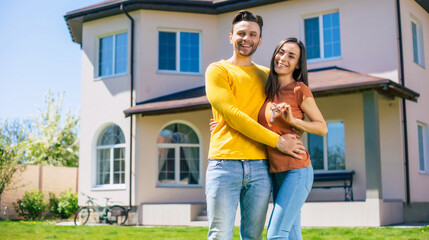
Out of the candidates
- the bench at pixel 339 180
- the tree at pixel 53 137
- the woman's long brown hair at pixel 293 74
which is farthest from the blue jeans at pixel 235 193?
the tree at pixel 53 137

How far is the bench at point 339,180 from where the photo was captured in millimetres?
12898

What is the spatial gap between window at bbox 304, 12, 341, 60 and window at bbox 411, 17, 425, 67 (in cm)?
226

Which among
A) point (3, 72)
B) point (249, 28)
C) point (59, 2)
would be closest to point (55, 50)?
point (3, 72)

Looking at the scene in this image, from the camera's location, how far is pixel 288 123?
330 cm

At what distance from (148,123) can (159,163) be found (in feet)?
3.88

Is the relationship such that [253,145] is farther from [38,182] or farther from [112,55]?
Answer: [38,182]

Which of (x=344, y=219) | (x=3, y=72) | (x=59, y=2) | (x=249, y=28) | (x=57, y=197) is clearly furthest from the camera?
(x=3, y=72)

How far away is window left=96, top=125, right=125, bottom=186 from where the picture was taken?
15062mm

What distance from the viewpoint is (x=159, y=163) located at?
1485 centimetres

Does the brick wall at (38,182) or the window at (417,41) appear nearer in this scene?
the window at (417,41)

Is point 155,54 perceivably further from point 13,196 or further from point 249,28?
point 249,28

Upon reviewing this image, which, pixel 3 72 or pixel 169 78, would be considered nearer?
pixel 169 78

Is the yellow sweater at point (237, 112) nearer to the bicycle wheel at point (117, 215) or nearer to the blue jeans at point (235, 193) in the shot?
the blue jeans at point (235, 193)

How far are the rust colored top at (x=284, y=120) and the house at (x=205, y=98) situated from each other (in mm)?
8207
